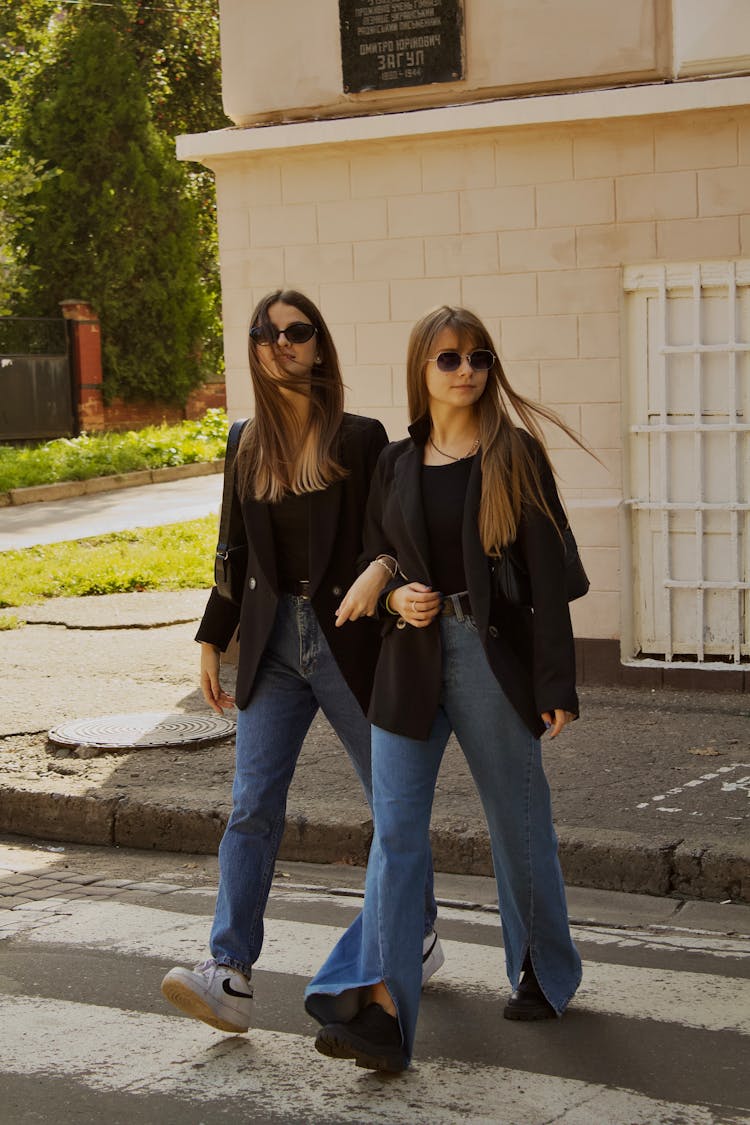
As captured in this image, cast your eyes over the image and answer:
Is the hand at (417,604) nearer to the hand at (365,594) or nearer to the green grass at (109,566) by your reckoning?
the hand at (365,594)

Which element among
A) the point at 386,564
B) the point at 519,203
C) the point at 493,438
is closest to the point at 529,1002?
the point at 386,564

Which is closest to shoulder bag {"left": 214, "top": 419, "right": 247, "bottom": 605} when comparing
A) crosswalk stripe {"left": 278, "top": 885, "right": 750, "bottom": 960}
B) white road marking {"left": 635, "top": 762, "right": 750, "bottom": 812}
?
crosswalk stripe {"left": 278, "top": 885, "right": 750, "bottom": 960}

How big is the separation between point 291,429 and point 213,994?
5.11 feet

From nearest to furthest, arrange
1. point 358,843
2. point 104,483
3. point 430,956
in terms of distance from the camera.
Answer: point 430,956
point 358,843
point 104,483

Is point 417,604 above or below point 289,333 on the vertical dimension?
below

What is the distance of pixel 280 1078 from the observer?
12.8 feet

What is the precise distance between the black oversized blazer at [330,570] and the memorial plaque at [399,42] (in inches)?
199

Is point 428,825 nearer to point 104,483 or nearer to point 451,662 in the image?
point 451,662

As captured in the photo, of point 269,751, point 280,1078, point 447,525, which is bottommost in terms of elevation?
point 280,1078

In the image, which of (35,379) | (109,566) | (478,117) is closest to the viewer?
(478,117)

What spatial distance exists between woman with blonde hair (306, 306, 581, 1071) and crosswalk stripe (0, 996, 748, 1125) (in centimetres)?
12

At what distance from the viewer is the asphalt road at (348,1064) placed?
12.2ft

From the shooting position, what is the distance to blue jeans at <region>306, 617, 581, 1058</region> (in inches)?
154

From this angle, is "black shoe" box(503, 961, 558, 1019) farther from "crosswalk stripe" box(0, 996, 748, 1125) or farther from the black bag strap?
the black bag strap
